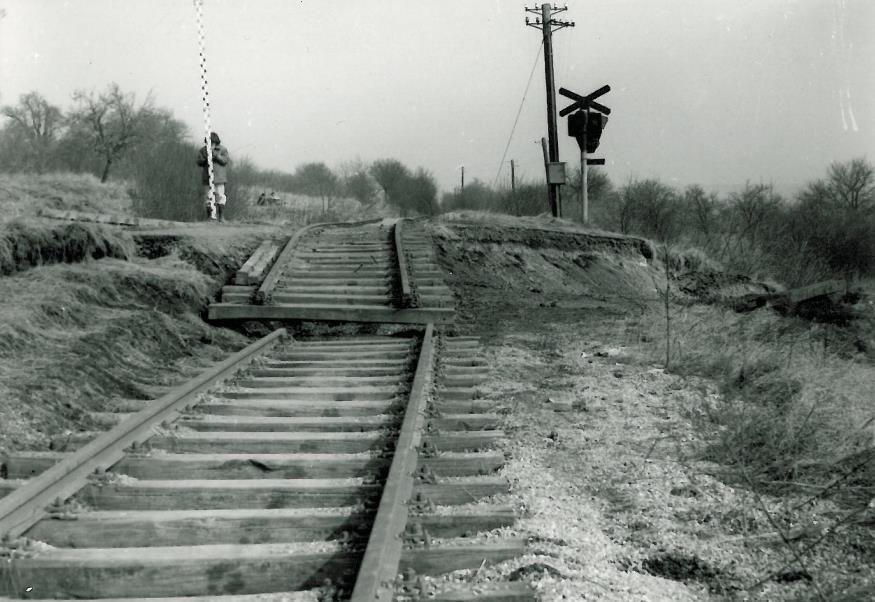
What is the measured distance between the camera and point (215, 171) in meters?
17.1

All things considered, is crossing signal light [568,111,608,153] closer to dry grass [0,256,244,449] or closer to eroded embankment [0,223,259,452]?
eroded embankment [0,223,259,452]

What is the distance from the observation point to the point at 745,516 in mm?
3518

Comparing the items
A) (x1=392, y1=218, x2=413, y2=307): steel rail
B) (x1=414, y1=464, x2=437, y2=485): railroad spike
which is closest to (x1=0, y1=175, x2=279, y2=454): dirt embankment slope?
(x1=392, y1=218, x2=413, y2=307): steel rail

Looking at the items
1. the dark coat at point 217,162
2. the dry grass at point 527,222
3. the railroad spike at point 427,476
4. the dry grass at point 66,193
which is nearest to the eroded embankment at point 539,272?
the dry grass at point 527,222

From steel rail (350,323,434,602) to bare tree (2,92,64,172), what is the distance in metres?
41.7

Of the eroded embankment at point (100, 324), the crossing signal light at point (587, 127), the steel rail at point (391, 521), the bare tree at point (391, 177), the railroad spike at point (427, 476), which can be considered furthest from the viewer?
the bare tree at point (391, 177)

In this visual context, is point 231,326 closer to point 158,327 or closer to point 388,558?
point 158,327

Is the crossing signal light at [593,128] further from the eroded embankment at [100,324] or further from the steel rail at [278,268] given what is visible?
the eroded embankment at [100,324]

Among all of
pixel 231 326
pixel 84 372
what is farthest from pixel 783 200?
pixel 84 372

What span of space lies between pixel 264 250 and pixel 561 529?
9280 mm

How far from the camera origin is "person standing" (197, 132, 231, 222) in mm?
16797

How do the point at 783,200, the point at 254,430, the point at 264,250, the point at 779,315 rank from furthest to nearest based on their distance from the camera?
1. the point at 783,200
2. the point at 264,250
3. the point at 779,315
4. the point at 254,430

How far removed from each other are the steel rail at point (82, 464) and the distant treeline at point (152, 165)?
1810cm

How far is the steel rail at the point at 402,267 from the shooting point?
9.23 m
